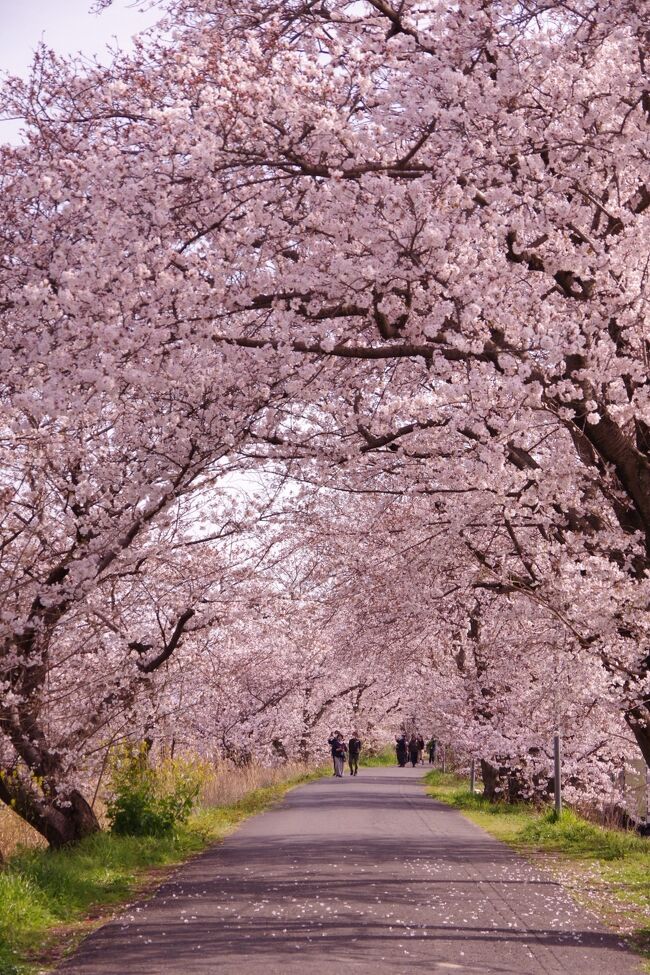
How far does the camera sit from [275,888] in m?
11.8

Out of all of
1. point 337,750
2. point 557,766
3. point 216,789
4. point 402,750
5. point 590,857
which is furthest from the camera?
point 402,750

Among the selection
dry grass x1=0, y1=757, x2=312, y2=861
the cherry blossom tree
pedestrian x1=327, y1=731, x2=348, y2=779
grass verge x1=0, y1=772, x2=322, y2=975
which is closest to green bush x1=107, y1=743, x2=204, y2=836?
grass verge x1=0, y1=772, x2=322, y2=975

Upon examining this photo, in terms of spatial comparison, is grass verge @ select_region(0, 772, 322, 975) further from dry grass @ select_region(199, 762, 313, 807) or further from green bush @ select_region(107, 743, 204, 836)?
dry grass @ select_region(199, 762, 313, 807)

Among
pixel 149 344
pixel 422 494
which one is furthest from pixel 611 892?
pixel 149 344

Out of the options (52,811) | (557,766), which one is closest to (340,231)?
(52,811)

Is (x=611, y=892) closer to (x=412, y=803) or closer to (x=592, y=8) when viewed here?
(x=592, y=8)

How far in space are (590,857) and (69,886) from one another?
8008 millimetres

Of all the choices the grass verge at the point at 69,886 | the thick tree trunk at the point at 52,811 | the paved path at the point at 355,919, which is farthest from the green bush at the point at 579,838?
the thick tree trunk at the point at 52,811

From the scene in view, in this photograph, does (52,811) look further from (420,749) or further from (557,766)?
(420,749)

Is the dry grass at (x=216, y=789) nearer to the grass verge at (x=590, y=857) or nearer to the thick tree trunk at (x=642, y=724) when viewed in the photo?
the grass verge at (x=590, y=857)

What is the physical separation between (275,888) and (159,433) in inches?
204

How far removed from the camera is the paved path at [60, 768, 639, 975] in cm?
783

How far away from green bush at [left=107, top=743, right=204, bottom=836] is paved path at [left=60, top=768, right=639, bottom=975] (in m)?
0.98

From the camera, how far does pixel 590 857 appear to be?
50.8 ft
